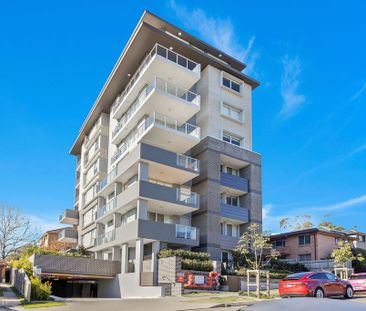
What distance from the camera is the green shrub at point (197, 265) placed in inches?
1191

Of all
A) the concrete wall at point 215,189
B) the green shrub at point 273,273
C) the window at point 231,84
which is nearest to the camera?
the green shrub at point 273,273

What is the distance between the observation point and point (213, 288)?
30.5 meters

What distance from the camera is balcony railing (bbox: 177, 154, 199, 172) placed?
3686cm

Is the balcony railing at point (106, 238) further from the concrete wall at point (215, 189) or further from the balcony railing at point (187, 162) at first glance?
the balcony railing at point (187, 162)

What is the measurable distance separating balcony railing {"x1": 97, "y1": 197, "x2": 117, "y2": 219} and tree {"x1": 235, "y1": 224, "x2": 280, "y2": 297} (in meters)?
11.5

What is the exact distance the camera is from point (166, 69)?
3778 cm

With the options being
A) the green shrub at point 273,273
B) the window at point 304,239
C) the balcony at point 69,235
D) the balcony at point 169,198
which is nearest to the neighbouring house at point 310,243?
the window at point 304,239

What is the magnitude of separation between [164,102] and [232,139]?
8.86 meters

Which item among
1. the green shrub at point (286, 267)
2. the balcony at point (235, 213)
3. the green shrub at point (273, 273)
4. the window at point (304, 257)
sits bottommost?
the green shrub at point (273, 273)

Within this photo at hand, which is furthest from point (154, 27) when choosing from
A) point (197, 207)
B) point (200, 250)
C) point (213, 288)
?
point (213, 288)

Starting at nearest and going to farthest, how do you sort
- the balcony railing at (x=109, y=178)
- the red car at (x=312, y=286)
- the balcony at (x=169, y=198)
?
the red car at (x=312, y=286), the balcony at (x=169, y=198), the balcony railing at (x=109, y=178)

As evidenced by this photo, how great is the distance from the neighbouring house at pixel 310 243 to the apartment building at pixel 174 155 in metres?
6.70

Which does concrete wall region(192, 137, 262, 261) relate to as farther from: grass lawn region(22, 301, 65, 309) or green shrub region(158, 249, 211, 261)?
grass lawn region(22, 301, 65, 309)

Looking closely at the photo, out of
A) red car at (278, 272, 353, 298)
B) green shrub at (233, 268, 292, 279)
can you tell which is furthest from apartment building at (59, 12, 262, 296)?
red car at (278, 272, 353, 298)
